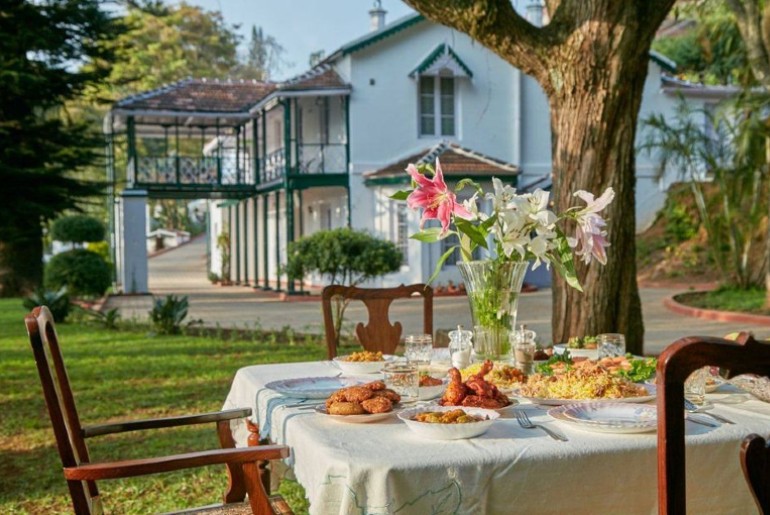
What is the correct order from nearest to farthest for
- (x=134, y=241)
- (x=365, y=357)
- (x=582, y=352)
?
1. (x=365, y=357)
2. (x=582, y=352)
3. (x=134, y=241)

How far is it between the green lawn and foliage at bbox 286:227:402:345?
3800mm

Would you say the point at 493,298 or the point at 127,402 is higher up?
the point at 493,298

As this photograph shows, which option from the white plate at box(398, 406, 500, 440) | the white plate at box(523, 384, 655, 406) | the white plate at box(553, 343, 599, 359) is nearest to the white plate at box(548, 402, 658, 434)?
the white plate at box(523, 384, 655, 406)

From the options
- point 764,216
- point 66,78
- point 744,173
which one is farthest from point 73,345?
point 764,216

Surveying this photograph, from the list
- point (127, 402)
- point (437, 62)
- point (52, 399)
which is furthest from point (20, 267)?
point (52, 399)

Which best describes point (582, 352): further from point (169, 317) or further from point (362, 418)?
point (169, 317)

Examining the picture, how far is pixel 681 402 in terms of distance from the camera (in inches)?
76.9

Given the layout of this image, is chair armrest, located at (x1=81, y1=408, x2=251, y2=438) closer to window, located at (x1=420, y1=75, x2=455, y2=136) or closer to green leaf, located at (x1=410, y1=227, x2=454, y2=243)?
green leaf, located at (x1=410, y1=227, x2=454, y2=243)

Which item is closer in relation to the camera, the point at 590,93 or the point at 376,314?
the point at 376,314

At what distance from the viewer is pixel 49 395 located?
268 centimetres

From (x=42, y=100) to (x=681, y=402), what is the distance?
20.8m

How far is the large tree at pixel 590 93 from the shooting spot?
589 centimetres

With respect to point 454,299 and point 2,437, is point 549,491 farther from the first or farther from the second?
point 454,299

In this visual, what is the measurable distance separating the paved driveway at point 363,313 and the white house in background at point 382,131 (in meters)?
1.69
